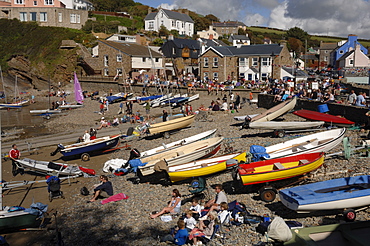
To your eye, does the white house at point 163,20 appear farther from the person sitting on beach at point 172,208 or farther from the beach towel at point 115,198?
the person sitting on beach at point 172,208

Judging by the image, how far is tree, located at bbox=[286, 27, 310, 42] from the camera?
115250 millimetres

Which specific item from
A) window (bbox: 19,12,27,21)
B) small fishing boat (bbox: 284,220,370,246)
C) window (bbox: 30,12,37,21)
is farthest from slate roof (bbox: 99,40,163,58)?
small fishing boat (bbox: 284,220,370,246)

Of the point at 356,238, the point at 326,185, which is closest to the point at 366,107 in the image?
the point at 326,185

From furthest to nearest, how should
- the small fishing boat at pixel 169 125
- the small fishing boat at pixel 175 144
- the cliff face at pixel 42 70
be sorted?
the cliff face at pixel 42 70
the small fishing boat at pixel 169 125
the small fishing boat at pixel 175 144

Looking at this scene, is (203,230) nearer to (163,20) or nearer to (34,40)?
(34,40)

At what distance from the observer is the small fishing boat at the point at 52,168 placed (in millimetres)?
17797

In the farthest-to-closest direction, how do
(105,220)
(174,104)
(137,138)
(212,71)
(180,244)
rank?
(212,71), (174,104), (137,138), (105,220), (180,244)

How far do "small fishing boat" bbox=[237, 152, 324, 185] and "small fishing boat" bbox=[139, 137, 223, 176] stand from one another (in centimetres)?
330

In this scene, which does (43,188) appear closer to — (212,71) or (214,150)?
(214,150)

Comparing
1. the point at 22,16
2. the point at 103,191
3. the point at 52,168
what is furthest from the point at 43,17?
the point at 103,191

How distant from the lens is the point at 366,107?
20.7 meters

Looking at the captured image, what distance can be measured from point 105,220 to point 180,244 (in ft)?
11.7

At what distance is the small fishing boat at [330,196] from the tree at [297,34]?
111 meters

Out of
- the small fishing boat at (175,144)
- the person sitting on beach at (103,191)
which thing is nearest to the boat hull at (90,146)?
the small fishing boat at (175,144)
